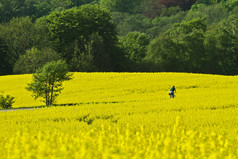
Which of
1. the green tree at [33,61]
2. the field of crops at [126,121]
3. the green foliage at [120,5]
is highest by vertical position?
the green foliage at [120,5]

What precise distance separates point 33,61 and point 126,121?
4594cm

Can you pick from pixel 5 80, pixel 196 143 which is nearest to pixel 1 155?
pixel 196 143

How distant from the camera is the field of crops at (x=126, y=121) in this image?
7500 millimetres

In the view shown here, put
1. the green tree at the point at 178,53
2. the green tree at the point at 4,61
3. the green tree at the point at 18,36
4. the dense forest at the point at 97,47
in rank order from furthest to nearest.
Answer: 1. the green tree at the point at 178,53
2. the green tree at the point at 18,36
3. the dense forest at the point at 97,47
4. the green tree at the point at 4,61

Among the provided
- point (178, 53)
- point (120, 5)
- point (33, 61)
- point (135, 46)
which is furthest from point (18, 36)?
point (120, 5)

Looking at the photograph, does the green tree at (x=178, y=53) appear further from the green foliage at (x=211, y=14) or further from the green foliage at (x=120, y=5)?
the green foliage at (x=120, y=5)

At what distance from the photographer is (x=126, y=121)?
1731 cm

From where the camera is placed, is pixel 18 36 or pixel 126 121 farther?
pixel 18 36

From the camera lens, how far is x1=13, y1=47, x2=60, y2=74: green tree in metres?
60.8

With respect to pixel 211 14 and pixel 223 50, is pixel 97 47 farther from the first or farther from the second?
pixel 211 14

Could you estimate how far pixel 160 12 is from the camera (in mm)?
158375

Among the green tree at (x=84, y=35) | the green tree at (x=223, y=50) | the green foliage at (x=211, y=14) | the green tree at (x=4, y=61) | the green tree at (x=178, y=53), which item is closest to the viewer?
the green tree at (x=4, y=61)

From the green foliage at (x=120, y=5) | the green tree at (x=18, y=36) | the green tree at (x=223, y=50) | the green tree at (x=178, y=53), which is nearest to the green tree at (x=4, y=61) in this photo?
the green tree at (x=18, y=36)

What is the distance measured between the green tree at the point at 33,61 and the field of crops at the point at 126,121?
11.5m
